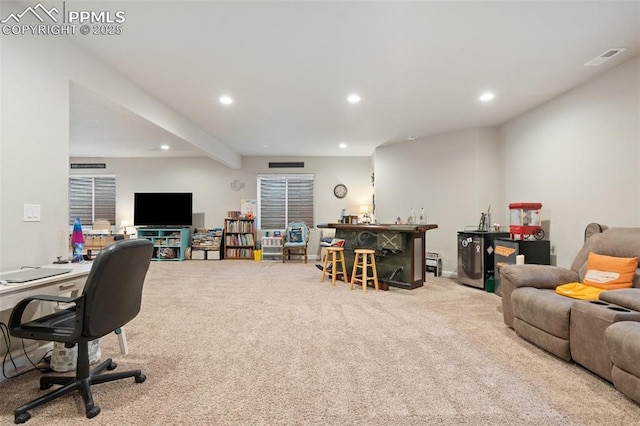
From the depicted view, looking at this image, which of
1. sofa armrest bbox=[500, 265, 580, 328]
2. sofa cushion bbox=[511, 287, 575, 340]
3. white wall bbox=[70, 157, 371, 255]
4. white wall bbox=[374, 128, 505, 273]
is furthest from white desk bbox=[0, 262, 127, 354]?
white wall bbox=[70, 157, 371, 255]

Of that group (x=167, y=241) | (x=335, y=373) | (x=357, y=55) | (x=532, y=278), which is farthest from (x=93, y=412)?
(x=167, y=241)

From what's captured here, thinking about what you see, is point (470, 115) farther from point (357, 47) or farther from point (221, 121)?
point (221, 121)

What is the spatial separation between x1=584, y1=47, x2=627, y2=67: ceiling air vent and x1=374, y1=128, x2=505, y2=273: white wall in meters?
2.32

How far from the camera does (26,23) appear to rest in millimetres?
2389

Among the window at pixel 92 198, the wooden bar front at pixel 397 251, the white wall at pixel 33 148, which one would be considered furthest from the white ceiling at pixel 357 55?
the window at pixel 92 198

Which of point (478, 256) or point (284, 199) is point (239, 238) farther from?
point (478, 256)

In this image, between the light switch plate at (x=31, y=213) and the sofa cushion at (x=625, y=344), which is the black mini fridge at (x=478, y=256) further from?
the light switch plate at (x=31, y=213)

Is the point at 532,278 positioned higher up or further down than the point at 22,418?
higher up

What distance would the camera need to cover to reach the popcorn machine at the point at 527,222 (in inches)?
171

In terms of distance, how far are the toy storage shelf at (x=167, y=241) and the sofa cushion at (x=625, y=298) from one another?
7822 millimetres

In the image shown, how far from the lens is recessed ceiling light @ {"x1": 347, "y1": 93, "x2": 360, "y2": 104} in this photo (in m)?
4.09

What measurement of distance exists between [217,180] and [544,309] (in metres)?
7.62

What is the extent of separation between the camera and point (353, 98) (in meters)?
4.20

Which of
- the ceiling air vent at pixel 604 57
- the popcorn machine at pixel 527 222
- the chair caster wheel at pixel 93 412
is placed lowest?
the chair caster wheel at pixel 93 412
